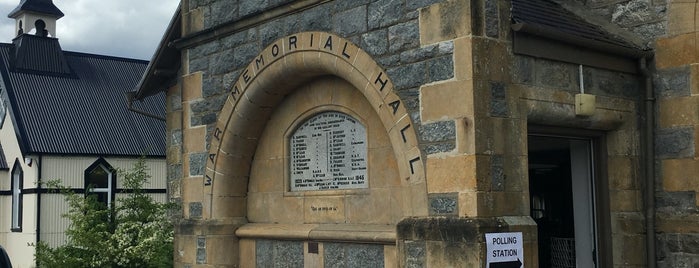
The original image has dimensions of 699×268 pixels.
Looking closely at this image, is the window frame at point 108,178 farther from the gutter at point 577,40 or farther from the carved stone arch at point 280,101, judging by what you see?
the gutter at point 577,40

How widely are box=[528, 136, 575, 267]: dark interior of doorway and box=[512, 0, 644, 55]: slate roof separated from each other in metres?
1.16

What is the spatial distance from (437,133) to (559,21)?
72.2 inches

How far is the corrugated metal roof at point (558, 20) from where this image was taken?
280 inches

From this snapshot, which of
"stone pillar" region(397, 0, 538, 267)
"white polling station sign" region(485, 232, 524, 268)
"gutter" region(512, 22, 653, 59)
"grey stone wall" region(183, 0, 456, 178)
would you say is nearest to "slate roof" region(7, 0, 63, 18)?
"grey stone wall" region(183, 0, 456, 178)

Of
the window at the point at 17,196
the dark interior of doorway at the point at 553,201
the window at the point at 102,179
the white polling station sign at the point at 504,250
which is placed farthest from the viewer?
the window at the point at 102,179

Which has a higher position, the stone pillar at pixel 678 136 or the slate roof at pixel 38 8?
the slate roof at pixel 38 8

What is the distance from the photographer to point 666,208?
7836 millimetres

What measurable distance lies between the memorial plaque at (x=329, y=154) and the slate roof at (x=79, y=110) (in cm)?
1730

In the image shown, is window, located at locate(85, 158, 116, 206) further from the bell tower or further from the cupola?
the bell tower

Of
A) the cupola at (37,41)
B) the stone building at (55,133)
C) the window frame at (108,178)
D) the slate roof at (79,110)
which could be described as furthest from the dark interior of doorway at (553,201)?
the cupola at (37,41)

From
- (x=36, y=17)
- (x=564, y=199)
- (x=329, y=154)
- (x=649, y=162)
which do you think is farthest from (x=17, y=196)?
(x=649, y=162)

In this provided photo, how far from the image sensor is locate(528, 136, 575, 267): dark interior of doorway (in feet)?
27.3

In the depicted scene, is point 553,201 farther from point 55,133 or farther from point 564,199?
point 55,133

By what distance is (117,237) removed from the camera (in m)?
12.3
